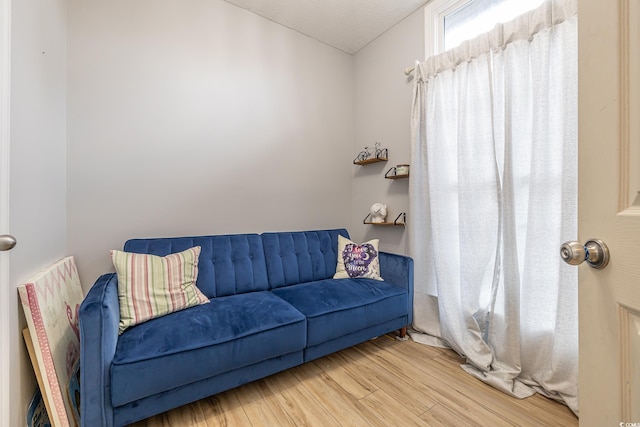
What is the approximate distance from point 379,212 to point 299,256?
90cm

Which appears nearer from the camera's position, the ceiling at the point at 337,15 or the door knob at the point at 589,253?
the door knob at the point at 589,253

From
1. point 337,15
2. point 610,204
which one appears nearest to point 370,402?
A: point 610,204

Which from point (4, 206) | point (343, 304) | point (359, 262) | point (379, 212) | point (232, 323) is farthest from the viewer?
point (379, 212)

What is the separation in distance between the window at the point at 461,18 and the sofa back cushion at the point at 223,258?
227 centimetres

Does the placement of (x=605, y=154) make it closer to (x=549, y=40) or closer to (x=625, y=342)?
(x=625, y=342)

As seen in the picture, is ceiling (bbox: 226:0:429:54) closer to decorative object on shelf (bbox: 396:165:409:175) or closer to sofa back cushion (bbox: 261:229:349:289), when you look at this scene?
decorative object on shelf (bbox: 396:165:409:175)

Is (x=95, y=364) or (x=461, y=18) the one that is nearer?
(x=95, y=364)

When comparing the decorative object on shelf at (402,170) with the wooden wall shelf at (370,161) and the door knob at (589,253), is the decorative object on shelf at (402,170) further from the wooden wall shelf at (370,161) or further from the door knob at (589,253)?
the door knob at (589,253)

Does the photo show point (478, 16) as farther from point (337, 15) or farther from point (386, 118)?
point (337, 15)


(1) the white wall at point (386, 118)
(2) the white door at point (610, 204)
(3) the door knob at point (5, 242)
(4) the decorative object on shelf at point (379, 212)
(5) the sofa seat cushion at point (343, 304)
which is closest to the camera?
(2) the white door at point (610, 204)

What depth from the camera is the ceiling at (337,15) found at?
2250 mm

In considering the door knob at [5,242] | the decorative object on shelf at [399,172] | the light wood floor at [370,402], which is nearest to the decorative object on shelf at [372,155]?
the decorative object on shelf at [399,172]

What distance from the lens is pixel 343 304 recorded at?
5.69ft

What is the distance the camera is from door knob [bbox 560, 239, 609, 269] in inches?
21.1
